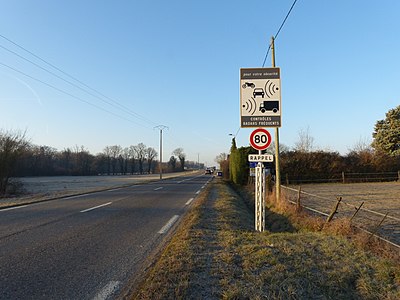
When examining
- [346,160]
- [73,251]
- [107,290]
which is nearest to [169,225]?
[73,251]

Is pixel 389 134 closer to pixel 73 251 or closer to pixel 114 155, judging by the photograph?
pixel 73 251

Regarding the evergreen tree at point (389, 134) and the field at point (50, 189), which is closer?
the field at point (50, 189)

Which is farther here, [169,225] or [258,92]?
[169,225]

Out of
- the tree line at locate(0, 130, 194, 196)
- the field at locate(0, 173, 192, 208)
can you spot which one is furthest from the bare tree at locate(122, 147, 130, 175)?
the field at locate(0, 173, 192, 208)

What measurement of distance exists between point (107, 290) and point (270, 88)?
18.9 feet

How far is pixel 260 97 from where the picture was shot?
7582 mm

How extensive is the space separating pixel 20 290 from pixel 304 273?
380 cm

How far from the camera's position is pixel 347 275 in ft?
14.2

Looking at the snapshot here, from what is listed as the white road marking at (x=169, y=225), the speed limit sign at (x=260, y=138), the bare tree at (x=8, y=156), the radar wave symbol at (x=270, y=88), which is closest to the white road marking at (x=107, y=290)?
the white road marking at (x=169, y=225)

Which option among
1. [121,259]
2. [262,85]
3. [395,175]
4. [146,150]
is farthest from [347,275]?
[146,150]

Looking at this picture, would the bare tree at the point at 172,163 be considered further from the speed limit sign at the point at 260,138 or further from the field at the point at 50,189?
the speed limit sign at the point at 260,138

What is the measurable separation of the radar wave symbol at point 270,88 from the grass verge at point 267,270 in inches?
135

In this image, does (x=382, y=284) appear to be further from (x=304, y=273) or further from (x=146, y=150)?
(x=146, y=150)

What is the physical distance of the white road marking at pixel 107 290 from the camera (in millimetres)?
3711
